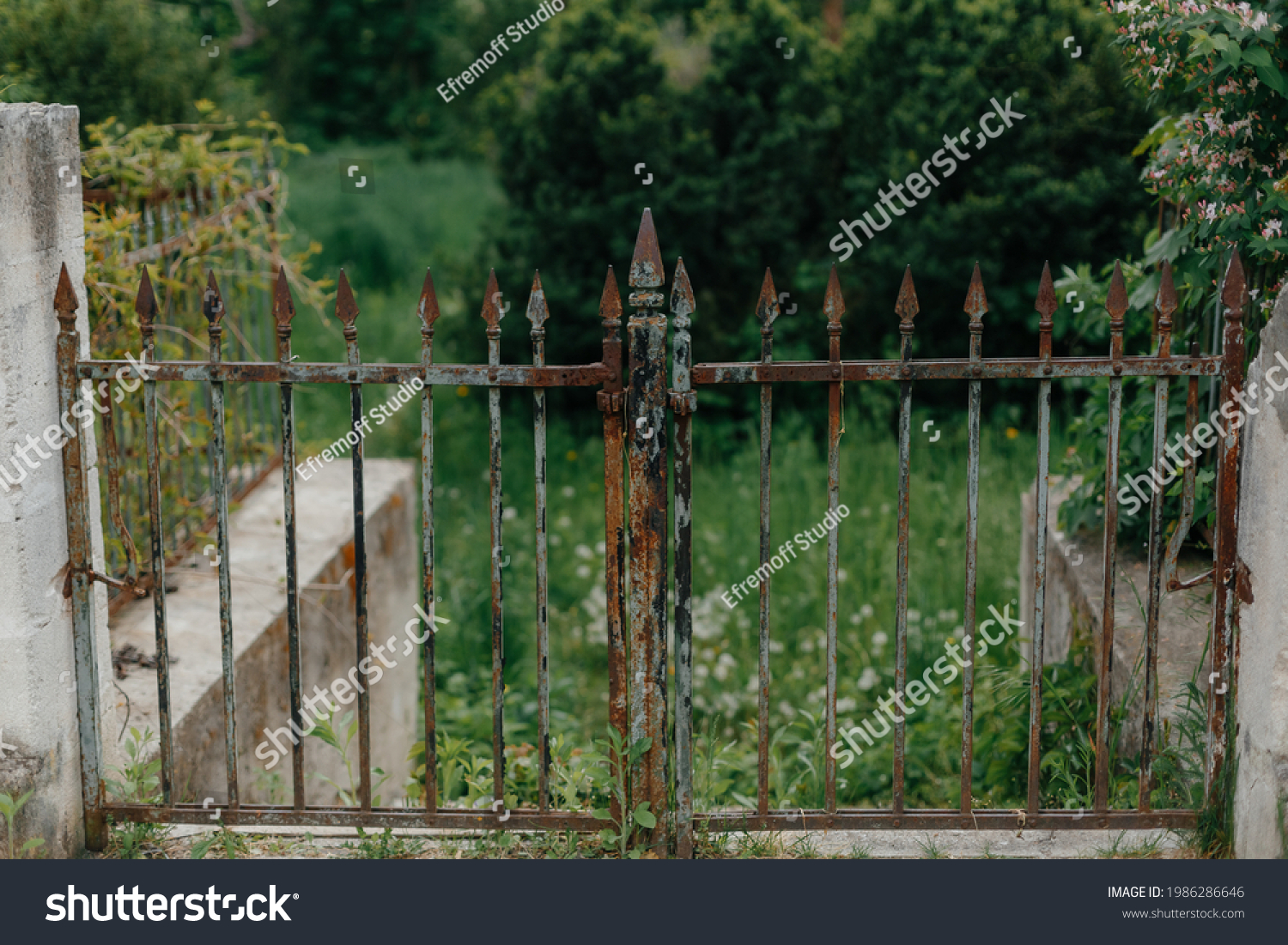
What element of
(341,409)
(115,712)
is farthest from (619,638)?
(341,409)

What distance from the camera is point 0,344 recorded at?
2.92 m

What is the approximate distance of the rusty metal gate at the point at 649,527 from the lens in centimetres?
298

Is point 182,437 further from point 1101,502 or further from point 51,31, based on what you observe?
point 1101,502

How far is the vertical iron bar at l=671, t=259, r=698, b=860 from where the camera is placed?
3008 mm

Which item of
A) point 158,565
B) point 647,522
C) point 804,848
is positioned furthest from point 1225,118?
point 158,565

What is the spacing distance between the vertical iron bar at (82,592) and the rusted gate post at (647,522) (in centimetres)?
124

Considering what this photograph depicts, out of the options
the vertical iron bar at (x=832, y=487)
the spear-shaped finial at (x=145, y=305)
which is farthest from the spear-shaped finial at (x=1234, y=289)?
the spear-shaped finial at (x=145, y=305)

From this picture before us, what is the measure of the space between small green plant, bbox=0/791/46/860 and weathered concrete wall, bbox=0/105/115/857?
0.02 m

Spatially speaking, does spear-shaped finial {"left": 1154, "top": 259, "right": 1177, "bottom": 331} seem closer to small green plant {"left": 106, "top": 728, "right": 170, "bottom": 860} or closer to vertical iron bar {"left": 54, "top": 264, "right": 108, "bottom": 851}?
vertical iron bar {"left": 54, "top": 264, "right": 108, "bottom": 851}

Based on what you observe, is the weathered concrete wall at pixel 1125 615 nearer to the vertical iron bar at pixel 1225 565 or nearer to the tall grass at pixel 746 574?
the vertical iron bar at pixel 1225 565

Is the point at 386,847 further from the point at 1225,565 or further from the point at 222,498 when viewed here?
the point at 1225,565

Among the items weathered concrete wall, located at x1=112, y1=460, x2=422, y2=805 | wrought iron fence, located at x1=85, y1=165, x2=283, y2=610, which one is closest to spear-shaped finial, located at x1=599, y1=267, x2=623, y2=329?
weathered concrete wall, located at x1=112, y1=460, x2=422, y2=805

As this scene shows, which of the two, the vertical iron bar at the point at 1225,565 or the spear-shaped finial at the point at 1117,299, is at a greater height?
the spear-shaped finial at the point at 1117,299

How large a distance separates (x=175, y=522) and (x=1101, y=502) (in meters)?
3.68
